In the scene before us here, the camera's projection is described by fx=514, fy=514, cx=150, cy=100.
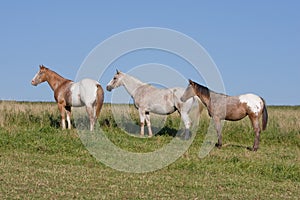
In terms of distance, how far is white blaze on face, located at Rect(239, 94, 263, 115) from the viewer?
14.1 metres

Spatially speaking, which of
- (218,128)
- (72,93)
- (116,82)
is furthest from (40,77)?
(218,128)

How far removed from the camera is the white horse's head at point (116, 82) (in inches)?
692

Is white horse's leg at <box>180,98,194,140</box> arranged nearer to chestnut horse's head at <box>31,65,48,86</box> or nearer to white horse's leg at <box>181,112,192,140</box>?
white horse's leg at <box>181,112,192,140</box>

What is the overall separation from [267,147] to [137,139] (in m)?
3.96

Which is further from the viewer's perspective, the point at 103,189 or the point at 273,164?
the point at 273,164

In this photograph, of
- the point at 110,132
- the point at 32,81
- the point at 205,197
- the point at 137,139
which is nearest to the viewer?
the point at 205,197

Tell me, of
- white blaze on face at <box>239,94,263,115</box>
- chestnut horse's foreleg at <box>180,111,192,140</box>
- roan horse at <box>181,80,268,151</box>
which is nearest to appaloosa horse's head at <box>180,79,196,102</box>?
roan horse at <box>181,80,268,151</box>

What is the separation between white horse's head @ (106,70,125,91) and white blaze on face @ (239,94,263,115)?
489cm

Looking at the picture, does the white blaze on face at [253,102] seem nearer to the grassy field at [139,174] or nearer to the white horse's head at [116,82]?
the grassy field at [139,174]

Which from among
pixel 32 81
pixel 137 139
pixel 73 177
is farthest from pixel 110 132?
pixel 73 177

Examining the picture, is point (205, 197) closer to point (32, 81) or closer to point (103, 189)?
point (103, 189)

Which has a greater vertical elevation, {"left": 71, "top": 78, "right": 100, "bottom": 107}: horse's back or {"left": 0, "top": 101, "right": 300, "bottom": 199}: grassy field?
{"left": 71, "top": 78, "right": 100, "bottom": 107}: horse's back

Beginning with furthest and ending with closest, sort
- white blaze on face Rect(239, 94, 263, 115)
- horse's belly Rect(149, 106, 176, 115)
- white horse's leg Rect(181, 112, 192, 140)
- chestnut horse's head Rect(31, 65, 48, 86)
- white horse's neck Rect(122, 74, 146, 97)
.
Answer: chestnut horse's head Rect(31, 65, 48, 86) < white horse's neck Rect(122, 74, 146, 97) < horse's belly Rect(149, 106, 176, 115) < white horse's leg Rect(181, 112, 192, 140) < white blaze on face Rect(239, 94, 263, 115)

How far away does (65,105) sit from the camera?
17.3 metres
